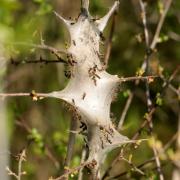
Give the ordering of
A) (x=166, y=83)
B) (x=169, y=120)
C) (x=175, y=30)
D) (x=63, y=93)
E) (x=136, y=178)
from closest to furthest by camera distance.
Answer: (x=63, y=93) < (x=166, y=83) < (x=136, y=178) < (x=175, y=30) < (x=169, y=120)

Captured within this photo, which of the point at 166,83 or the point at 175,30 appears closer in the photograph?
the point at 166,83

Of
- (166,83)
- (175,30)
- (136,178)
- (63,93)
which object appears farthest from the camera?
(175,30)

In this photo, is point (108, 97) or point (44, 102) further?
point (44, 102)

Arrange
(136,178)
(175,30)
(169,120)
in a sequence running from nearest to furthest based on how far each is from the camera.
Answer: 1. (136,178)
2. (175,30)
3. (169,120)

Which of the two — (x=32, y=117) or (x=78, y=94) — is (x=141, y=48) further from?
(x=78, y=94)

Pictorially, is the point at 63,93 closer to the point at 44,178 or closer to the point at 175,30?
the point at 175,30

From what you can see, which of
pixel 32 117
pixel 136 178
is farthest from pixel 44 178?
pixel 136 178

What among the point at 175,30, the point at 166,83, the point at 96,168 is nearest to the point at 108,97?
the point at 96,168

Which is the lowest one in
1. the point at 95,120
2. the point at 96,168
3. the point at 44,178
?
the point at 44,178

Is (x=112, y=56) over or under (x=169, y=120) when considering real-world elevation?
over
